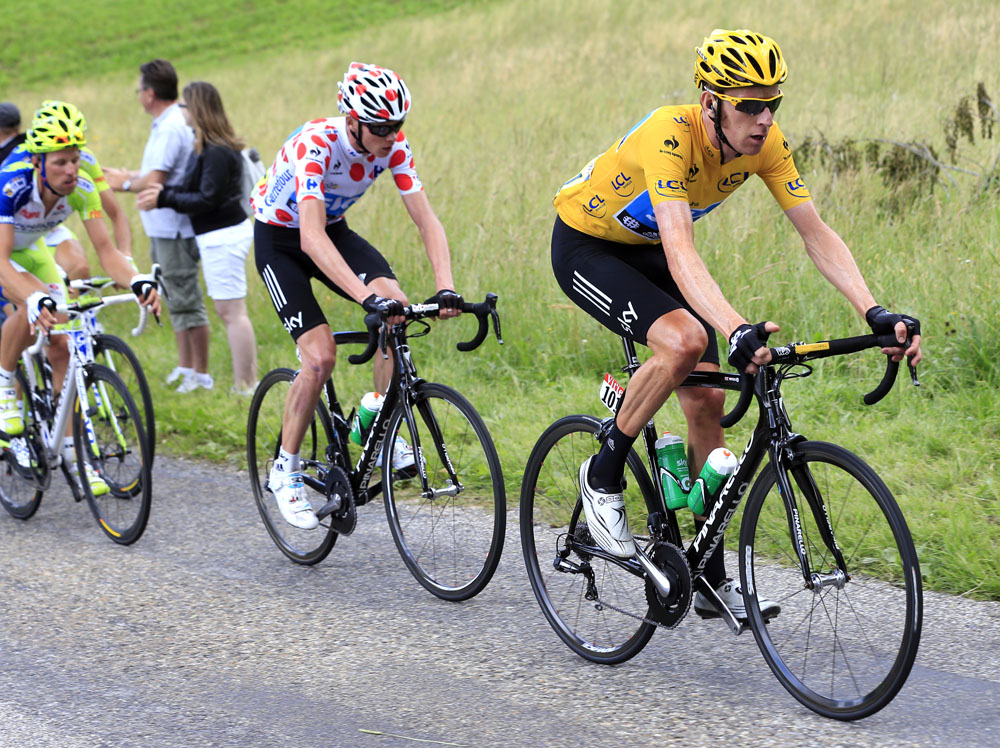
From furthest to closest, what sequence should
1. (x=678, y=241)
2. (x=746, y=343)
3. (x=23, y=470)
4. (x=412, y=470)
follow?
(x=23, y=470)
(x=412, y=470)
(x=678, y=241)
(x=746, y=343)

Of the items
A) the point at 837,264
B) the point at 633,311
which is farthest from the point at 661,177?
the point at 837,264

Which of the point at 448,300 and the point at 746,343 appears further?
the point at 448,300

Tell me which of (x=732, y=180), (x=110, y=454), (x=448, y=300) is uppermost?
(x=732, y=180)

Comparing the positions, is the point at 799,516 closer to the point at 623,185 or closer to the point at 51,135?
the point at 623,185

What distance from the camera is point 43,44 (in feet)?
119

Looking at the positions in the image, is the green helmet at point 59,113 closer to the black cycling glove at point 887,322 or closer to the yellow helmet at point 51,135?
the yellow helmet at point 51,135

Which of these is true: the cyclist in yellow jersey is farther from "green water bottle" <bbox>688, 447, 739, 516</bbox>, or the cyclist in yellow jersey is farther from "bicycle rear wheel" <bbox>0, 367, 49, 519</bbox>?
"bicycle rear wheel" <bbox>0, 367, 49, 519</bbox>

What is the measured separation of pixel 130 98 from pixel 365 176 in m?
22.7

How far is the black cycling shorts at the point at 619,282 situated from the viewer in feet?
12.5

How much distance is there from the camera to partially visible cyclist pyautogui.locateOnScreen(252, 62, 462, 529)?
4680mm

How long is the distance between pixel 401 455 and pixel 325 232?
41.0 inches

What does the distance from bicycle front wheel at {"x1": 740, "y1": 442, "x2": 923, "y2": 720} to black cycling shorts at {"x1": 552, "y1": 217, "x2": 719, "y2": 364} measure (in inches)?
26.9

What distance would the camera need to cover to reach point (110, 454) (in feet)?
19.2

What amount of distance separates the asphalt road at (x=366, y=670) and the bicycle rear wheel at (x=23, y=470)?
85 cm
